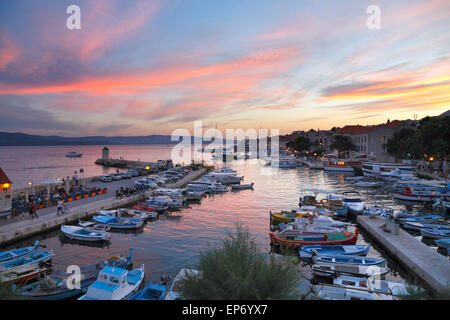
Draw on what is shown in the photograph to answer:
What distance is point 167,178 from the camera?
2000 inches

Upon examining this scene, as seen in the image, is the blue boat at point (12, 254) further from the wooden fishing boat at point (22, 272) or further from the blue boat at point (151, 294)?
the blue boat at point (151, 294)

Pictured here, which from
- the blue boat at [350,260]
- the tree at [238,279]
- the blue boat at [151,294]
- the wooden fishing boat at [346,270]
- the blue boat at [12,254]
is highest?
the tree at [238,279]

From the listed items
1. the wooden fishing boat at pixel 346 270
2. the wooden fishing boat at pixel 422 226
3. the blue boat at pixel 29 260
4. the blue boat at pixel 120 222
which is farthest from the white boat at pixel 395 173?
the blue boat at pixel 29 260

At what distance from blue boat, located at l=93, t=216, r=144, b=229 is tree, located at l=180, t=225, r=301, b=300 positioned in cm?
1817

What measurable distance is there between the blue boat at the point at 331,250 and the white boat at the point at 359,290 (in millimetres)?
4301

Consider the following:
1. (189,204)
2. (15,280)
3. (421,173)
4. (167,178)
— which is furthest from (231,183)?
(15,280)

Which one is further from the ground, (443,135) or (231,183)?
(443,135)

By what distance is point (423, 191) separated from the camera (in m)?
35.2

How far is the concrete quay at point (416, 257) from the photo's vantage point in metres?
13.1

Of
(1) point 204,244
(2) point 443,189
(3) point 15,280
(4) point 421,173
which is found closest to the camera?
(3) point 15,280

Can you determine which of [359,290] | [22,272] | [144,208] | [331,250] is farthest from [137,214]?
[359,290]
